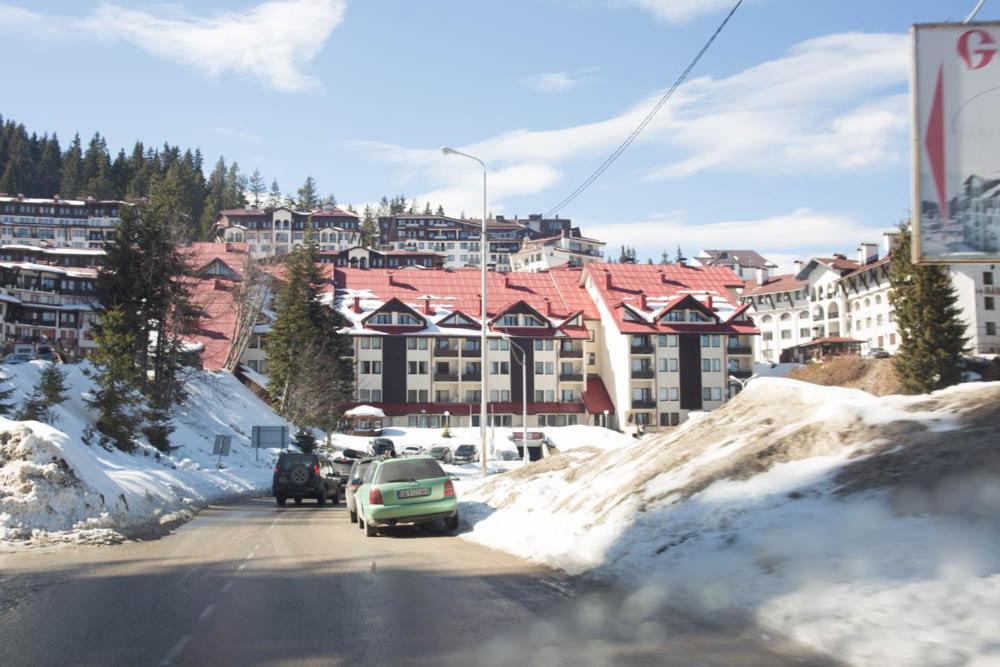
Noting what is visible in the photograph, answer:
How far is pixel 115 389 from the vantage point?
32281 mm

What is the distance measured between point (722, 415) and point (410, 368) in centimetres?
6924

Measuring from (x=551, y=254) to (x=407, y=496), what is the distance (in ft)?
552

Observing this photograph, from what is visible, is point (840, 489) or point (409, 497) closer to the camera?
point (840, 489)

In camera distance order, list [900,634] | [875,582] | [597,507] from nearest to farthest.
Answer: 1. [900,634]
2. [875,582]
3. [597,507]

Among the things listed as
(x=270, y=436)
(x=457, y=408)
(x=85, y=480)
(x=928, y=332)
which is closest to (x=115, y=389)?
(x=270, y=436)

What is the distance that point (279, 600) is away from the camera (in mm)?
9617

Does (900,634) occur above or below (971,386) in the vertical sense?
below

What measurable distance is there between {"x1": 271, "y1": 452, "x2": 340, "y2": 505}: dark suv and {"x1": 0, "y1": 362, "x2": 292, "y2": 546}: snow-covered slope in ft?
7.38

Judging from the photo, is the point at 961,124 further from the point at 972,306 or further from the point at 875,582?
the point at 972,306

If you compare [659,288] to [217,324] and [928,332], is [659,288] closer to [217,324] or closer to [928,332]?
[928,332]

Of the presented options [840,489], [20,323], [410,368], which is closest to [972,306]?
[410,368]

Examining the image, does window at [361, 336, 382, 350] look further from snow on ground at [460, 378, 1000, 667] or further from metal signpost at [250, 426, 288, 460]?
snow on ground at [460, 378, 1000, 667]

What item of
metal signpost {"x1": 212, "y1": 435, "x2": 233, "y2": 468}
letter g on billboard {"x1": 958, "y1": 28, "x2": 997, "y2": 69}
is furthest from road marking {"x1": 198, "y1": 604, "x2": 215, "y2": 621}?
metal signpost {"x1": 212, "y1": 435, "x2": 233, "y2": 468}

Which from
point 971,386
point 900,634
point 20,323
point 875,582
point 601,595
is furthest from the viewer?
point 20,323
